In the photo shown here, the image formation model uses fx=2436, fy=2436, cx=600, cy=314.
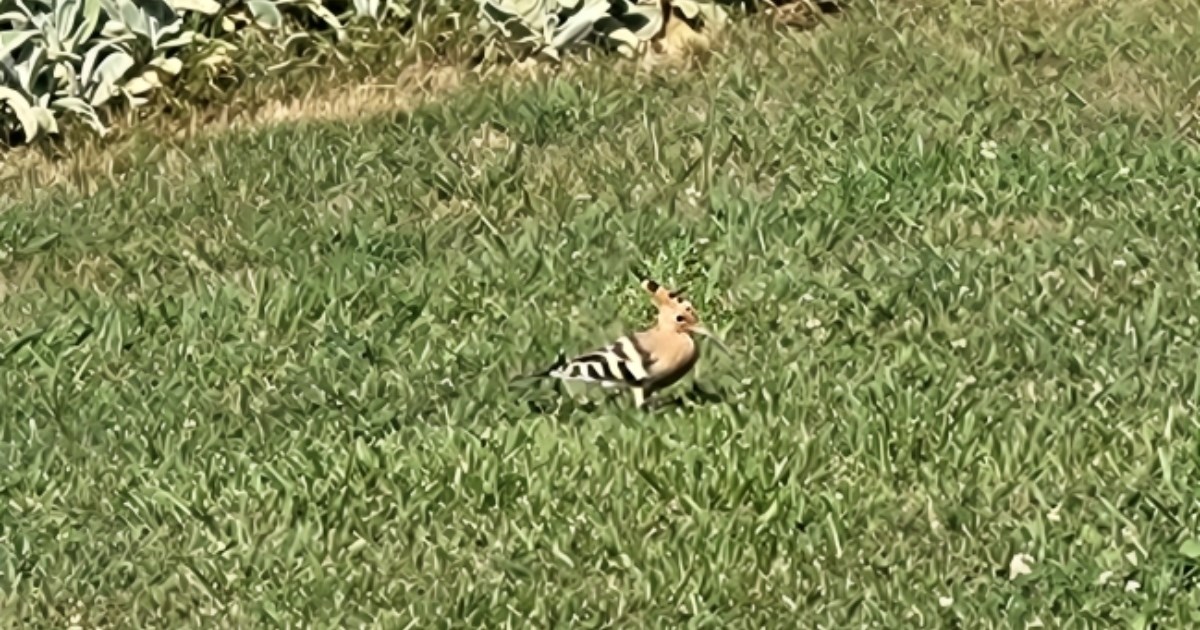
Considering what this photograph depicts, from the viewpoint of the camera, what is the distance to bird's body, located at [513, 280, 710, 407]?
829 centimetres

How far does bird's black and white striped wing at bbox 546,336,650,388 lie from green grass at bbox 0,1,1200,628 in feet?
0.52

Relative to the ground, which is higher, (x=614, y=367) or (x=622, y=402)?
(x=614, y=367)

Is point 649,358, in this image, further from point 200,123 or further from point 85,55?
point 85,55

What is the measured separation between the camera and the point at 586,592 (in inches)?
281

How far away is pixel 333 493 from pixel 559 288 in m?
2.08

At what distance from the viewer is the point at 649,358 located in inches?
326

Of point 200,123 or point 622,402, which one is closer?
point 622,402

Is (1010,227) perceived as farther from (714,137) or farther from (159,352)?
(159,352)

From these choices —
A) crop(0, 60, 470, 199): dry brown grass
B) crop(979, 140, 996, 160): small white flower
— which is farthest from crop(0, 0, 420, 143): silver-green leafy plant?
crop(979, 140, 996, 160): small white flower

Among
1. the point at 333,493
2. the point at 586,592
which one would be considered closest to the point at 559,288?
the point at 333,493

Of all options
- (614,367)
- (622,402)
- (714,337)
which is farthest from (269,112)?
(614,367)

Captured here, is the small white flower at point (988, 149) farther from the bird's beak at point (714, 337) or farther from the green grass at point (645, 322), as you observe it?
the bird's beak at point (714, 337)

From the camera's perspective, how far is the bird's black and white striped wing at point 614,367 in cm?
828

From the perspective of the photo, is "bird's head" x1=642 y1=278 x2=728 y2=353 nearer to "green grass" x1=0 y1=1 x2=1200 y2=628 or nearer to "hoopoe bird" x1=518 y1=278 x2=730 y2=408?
"hoopoe bird" x1=518 y1=278 x2=730 y2=408
